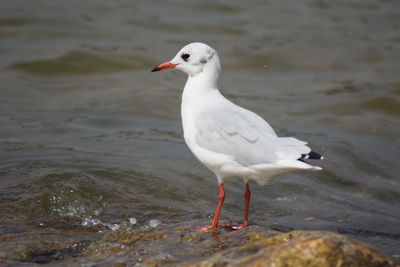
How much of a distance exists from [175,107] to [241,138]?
5.02 meters

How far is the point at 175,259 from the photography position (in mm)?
4105

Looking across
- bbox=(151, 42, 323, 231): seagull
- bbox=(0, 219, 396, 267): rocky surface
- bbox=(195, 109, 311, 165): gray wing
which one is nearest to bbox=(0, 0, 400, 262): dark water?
bbox=(0, 219, 396, 267): rocky surface

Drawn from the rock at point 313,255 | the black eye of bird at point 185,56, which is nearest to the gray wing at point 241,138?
the black eye of bird at point 185,56

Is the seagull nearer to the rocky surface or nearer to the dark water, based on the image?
the rocky surface

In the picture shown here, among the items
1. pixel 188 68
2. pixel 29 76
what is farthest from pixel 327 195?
pixel 29 76

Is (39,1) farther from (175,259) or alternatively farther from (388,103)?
(175,259)

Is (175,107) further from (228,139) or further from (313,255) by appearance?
(313,255)

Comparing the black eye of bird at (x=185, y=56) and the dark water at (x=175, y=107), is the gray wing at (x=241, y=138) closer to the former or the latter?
the black eye of bird at (x=185, y=56)

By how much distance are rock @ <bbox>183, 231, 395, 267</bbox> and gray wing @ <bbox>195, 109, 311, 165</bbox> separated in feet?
3.34

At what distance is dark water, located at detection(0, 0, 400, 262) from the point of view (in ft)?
20.5

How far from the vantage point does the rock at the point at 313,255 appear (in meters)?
3.59

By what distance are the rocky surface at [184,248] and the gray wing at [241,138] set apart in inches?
22.5

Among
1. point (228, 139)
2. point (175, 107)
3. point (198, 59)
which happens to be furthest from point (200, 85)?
point (175, 107)

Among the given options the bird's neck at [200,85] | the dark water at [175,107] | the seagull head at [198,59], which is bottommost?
the dark water at [175,107]
